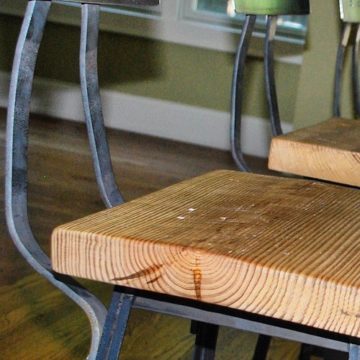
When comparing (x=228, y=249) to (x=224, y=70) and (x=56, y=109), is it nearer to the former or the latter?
(x=224, y=70)

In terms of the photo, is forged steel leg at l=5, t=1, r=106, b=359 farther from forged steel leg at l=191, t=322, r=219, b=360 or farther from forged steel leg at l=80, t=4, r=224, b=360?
forged steel leg at l=191, t=322, r=219, b=360

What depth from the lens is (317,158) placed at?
115 cm

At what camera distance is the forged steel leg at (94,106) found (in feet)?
3.24

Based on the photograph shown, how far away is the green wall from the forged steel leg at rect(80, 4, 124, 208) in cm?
379

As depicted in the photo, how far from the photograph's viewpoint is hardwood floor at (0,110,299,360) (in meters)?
2.04

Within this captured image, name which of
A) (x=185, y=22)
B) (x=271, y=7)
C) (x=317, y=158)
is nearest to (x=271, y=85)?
(x=271, y=7)

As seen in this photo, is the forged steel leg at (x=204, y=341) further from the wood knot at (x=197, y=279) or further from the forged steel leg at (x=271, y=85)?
the wood knot at (x=197, y=279)

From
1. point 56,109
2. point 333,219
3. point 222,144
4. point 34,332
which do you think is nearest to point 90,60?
point 333,219

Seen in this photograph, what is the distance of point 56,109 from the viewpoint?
17.2 ft

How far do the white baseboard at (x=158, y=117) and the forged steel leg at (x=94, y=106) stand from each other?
377cm

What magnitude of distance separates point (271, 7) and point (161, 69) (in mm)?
3609

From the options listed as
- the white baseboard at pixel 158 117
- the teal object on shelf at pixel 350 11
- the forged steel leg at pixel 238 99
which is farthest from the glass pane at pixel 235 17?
the forged steel leg at pixel 238 99

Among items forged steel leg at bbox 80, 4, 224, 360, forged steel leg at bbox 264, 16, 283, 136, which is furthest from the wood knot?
forged steel leg at bbox 264, 16, 283, 136

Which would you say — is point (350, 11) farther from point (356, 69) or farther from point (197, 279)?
Answer: point (197, 279)
